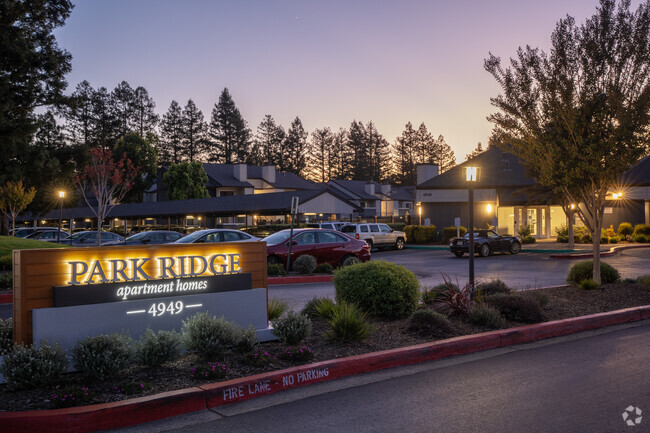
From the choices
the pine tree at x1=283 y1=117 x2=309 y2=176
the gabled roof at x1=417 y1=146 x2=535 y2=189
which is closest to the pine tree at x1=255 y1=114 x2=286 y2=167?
the pine tree at x1=283 y1=117 x2=309 y2=176

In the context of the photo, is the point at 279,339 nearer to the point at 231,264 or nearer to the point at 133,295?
the point at 231,264

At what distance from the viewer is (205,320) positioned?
7.02 metres

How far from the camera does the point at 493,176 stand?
138 ft

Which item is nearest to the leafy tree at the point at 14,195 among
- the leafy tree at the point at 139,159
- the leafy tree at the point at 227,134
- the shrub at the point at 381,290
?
the shrub at the point at 381,290

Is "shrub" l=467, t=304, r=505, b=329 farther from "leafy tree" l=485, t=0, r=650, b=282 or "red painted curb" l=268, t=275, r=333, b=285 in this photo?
"red painted curb" l=268, t=275, r=333, b=285

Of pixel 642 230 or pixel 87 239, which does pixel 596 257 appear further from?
pixel 642 230

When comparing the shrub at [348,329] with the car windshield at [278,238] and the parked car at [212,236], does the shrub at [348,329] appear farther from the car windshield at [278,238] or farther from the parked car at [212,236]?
the car windshield at [278,238]

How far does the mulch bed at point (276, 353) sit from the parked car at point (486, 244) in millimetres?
16182

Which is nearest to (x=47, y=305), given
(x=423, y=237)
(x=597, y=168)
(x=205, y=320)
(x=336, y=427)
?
(x=205, y=320)

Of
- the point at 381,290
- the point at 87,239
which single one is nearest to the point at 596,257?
the point at 381,290

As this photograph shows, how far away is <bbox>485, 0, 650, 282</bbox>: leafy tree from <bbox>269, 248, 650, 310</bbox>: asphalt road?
2.87 m

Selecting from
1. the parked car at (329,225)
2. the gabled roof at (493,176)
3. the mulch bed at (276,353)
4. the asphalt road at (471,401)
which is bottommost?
the asphalt road at (471,401)

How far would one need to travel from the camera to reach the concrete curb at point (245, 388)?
16.4ft

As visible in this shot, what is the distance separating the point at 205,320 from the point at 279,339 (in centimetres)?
122
